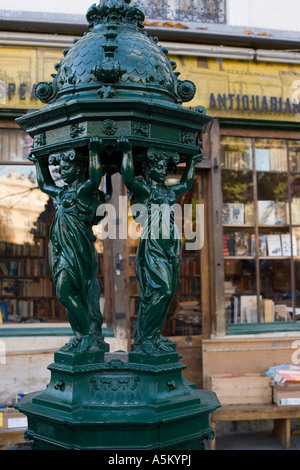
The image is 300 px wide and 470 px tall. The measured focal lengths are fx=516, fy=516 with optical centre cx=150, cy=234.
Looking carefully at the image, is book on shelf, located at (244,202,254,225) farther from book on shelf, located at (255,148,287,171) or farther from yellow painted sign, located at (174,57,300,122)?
yellow painted sign, located at (174,57,300,122)

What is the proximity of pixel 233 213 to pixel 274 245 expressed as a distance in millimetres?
720

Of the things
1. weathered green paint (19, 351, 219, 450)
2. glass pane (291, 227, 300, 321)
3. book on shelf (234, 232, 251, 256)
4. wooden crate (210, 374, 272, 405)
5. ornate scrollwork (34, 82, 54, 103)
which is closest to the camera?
weathered green paint (19, 351, 219, 450)

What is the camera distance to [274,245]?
6.97m

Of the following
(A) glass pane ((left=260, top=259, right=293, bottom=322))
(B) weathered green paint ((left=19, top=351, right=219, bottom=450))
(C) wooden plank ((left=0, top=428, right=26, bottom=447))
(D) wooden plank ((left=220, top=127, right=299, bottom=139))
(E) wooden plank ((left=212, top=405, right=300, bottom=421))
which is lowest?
(C) wooden plank ((left=0, top=428, right=26, bottom=447))

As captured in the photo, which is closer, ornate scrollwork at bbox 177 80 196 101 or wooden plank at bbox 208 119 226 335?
ornate scrollwork at bbox 177 80 196 101

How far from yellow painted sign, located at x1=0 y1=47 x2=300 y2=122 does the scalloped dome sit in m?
3.46

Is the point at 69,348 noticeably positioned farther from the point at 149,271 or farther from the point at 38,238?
the point at 38,238

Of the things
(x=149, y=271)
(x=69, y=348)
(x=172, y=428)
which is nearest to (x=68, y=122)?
(x=149, y=271)

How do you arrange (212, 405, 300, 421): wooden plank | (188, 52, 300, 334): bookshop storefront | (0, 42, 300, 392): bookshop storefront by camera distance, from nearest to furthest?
(212, 405, 300, 421): wooden plank
(0, 42, 300, 392): bookshop storefront
(188, 52, 300, 334): bookshop storefront

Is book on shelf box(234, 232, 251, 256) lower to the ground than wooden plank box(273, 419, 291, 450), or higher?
higher

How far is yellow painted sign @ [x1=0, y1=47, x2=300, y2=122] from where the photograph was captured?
6.37m

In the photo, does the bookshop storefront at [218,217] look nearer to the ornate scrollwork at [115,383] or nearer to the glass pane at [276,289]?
the glass pane at [276,289]

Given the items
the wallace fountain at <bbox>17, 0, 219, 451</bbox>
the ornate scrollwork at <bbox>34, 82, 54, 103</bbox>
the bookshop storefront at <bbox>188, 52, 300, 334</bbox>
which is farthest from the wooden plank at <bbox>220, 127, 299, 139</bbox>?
the ornate scrollwork at <bbox>34, 82, 54, 103</bbox>
